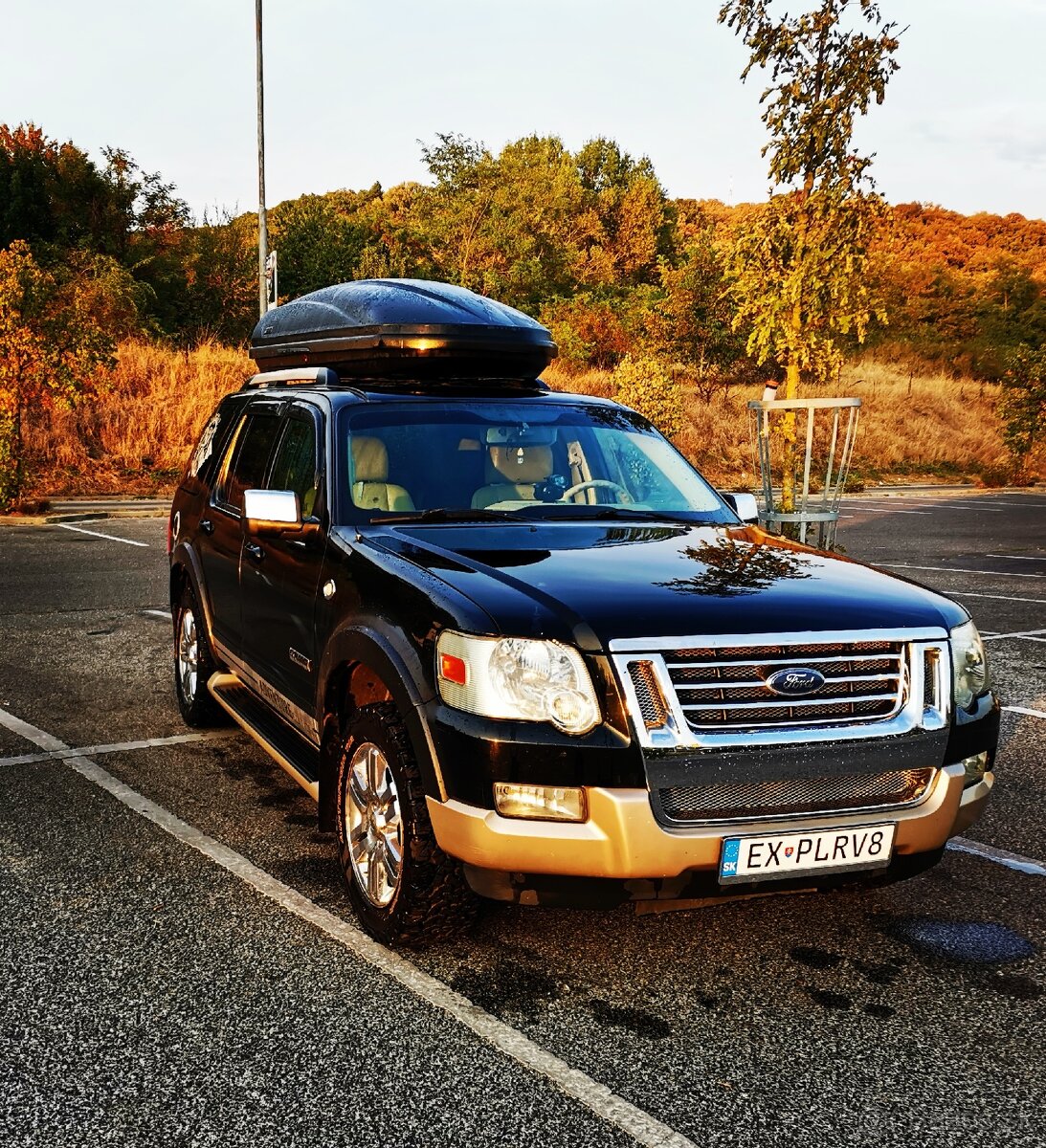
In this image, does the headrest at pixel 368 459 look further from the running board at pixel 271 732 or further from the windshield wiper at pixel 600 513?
the running board at pixel 271 732

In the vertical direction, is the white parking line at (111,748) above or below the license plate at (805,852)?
below

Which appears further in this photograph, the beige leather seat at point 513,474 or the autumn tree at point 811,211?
the autumn tree at point 811,211

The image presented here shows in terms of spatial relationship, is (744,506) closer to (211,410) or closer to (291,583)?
(291,583)

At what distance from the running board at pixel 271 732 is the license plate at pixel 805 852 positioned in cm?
166

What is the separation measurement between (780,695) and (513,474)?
6.06ft

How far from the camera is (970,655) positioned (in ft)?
12.1

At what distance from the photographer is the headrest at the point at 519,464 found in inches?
187

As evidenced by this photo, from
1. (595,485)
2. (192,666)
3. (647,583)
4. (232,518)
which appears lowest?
(192,666)

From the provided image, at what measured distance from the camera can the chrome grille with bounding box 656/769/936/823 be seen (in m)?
3.15

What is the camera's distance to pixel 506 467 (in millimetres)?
4777

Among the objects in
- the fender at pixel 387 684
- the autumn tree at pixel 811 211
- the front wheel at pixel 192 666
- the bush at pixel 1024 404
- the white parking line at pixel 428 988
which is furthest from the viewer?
the bush at pixel 1024 404

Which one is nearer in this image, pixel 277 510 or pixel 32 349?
pixel 277 510

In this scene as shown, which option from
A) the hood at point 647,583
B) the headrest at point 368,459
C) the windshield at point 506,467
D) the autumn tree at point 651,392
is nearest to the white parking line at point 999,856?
the hood at point 647,583

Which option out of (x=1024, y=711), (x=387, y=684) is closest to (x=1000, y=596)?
(x=1024, y=711)
